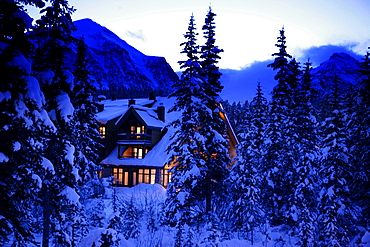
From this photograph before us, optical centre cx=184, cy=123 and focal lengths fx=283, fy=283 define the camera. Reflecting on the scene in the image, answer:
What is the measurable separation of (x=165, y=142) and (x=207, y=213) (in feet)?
62.8

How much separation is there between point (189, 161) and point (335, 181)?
33.8 ft

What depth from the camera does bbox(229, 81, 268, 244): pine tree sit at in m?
21.2

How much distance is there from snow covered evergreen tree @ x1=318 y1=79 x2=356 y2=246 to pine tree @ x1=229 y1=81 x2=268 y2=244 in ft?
14.9

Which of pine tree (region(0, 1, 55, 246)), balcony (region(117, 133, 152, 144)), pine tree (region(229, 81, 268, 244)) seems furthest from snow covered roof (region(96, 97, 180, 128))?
pine tree (region(0, 1, 55, 246))

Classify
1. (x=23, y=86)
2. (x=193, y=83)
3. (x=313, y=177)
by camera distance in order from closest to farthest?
(x=23, y=86) → (x=193, y=83) → (x=313, y=177)

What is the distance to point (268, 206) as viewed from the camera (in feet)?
78.9

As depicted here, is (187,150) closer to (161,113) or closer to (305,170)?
(305,170)

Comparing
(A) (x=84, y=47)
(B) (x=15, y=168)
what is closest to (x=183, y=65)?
(A) (x=84, y=47)

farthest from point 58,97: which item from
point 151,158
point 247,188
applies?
point 151,158

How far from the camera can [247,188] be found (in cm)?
2134

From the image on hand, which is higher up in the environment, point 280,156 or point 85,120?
point 85,120

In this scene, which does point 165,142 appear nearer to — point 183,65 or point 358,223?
point 183,65

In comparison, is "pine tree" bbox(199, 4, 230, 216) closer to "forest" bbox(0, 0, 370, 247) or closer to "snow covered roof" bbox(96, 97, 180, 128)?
"forest" bbox(0, 0, 370, 247)

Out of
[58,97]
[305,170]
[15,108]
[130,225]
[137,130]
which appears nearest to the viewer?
[15,108]
